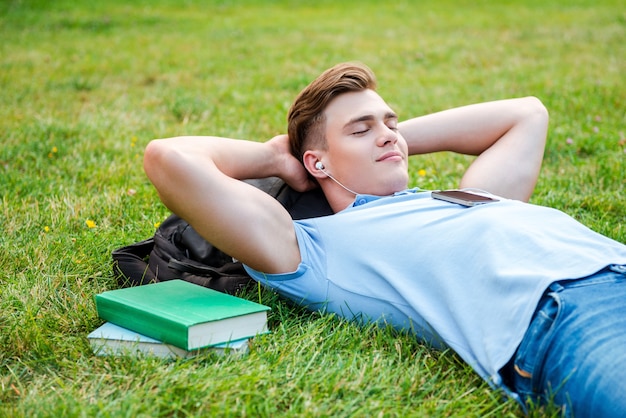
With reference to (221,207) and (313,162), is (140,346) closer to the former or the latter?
(221,207)

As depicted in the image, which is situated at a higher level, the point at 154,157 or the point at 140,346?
the point at 154,157

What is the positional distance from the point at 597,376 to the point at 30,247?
9.63 feet

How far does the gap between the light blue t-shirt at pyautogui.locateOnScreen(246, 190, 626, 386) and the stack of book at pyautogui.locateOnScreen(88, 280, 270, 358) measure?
27cm

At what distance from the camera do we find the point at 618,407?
7.16 ft

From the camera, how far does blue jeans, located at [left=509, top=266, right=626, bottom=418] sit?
88.5 inches

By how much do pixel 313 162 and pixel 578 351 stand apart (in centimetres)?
167

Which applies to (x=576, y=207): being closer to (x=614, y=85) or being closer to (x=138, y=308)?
(x=138, y=308)

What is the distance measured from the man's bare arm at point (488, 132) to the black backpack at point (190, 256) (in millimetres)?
711

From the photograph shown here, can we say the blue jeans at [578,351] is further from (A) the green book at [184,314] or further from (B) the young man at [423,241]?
(A) the green book at [184,314]

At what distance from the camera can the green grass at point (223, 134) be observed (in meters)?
2.55

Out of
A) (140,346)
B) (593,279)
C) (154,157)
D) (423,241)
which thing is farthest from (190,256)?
(593,279)

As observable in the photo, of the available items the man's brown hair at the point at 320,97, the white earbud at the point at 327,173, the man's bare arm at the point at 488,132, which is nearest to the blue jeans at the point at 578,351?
the white earbud at the point at 327,173

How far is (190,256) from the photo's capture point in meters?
3.61

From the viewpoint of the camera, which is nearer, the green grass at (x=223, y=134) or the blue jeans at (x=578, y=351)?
the blue jeans at (x=578, y=351)
